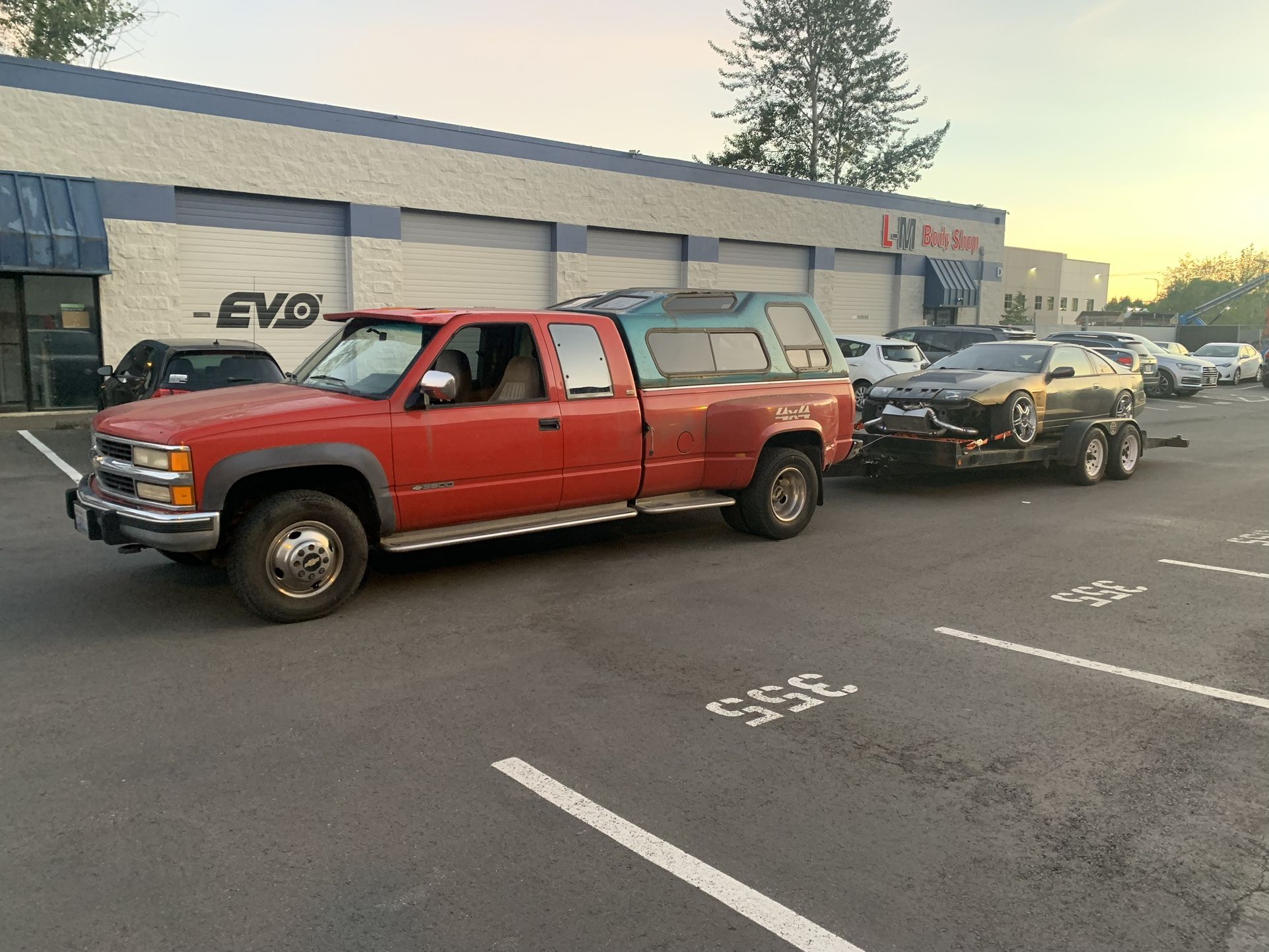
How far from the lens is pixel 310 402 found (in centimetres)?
636

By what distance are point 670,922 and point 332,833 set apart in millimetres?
1339

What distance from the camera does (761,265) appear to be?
29.2 metres

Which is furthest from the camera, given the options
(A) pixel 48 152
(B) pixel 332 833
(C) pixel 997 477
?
(A) pixel 48 152

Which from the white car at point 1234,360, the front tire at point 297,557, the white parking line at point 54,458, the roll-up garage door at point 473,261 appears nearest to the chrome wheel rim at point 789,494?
the front tire at point 297,557

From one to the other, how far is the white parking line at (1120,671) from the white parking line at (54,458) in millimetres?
10116

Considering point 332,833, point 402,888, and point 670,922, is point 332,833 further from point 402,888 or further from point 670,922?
point 670,922

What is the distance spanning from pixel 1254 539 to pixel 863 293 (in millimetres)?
24629

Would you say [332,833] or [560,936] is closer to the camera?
[560,936]

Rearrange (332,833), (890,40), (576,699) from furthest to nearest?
(890,40) → (576,699) → (332,833)

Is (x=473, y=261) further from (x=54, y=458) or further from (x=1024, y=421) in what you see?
(x=1024, y=421)

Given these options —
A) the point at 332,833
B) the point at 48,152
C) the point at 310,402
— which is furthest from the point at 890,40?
the point at 332,833

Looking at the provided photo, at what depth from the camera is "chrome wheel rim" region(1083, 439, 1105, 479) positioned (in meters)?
12.0

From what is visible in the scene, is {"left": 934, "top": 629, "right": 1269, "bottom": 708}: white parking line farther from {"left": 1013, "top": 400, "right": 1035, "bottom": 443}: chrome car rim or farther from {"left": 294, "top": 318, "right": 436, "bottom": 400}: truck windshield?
{"left": 1013, "top": 400, "right": 1035, "bottom": 443}: chrome car rim

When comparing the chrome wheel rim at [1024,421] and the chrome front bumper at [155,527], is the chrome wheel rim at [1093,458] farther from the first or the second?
the chrome front bumper at [155,527]
